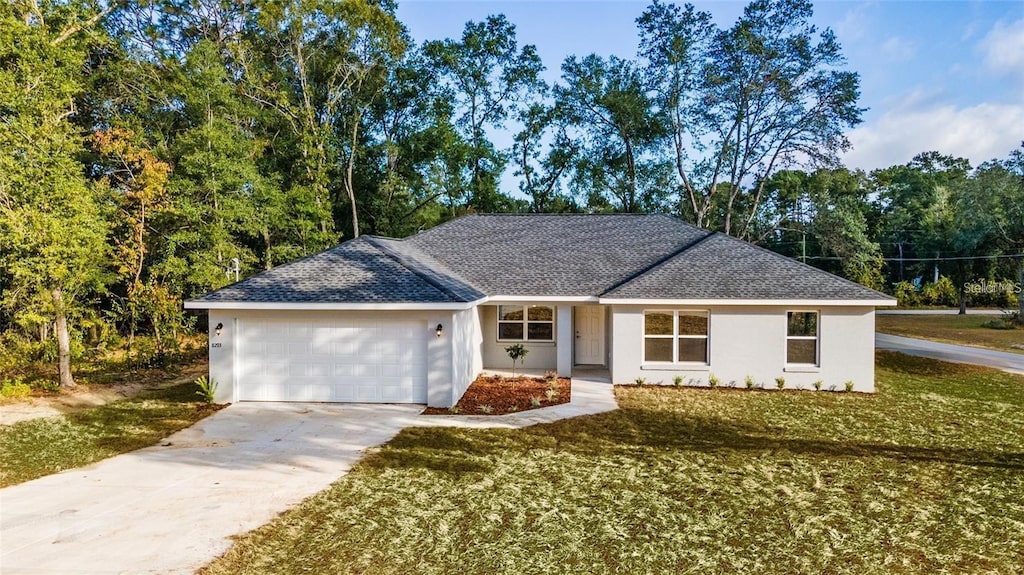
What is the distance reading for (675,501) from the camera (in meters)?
6.45

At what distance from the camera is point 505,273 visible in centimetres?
1577

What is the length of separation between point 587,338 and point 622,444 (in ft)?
24.9

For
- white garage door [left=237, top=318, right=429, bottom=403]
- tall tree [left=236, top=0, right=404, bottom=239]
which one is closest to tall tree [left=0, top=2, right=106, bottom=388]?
white garage door [left=237, top=318, right=429, bottom=403]

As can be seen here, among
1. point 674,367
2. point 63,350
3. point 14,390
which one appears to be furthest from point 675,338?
point 14,390

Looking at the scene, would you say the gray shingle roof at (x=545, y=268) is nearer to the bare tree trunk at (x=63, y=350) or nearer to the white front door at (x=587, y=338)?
the white front door at (x=587, y=338)

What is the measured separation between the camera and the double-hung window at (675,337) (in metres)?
13.8

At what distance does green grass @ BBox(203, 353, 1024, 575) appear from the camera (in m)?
5.08

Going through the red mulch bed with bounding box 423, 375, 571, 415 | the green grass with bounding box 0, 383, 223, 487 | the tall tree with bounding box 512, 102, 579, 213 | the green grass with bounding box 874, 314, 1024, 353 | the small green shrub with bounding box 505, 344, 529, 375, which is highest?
the tall tree with bounding box 512, 102, 579, 213

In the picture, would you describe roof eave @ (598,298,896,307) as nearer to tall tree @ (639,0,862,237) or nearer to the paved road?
the paved road

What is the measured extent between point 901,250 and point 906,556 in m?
51.0

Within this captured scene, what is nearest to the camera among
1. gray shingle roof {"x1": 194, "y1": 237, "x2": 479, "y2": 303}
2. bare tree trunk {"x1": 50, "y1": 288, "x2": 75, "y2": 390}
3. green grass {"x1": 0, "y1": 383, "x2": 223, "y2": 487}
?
green grass {"x1": 0, "y1": 383, "x2": 223, "y2": 487}

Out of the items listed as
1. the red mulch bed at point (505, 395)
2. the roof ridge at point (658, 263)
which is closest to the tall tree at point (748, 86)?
the roof ridge at point (658, 263)

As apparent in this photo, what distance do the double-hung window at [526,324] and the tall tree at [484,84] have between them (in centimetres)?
1503

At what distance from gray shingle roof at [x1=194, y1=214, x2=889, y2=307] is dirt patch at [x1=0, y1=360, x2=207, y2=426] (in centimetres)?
Result: 375
